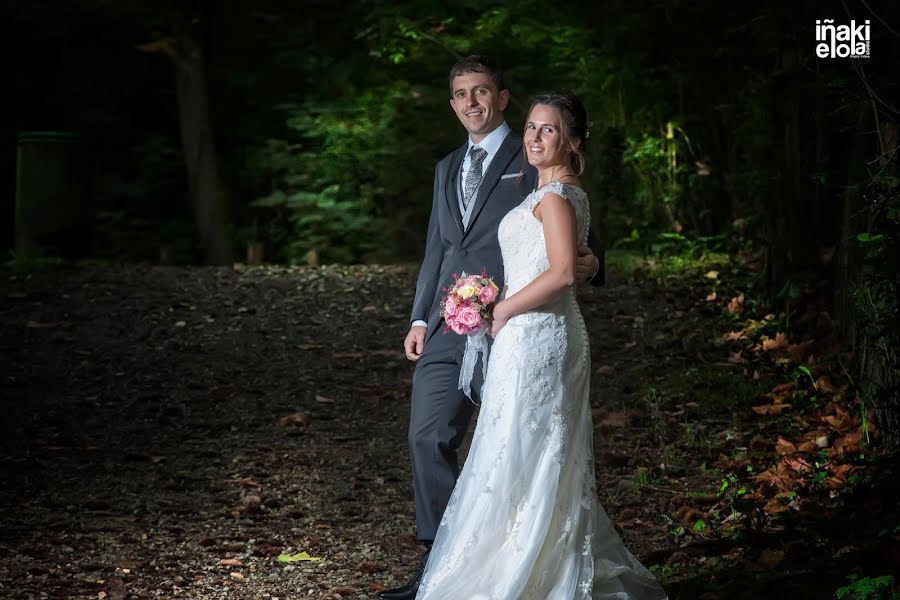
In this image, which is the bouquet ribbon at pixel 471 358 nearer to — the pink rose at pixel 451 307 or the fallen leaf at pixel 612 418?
the pink rose at pixel 451 307

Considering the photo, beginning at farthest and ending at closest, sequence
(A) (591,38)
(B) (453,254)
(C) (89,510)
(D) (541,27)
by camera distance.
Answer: (D) (541,27), (A) (591,38), (C) (89,510), (B) (453,254)

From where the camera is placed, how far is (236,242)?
52.3 ft

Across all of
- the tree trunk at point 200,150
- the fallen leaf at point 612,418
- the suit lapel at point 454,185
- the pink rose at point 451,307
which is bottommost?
the fallen leaf at point 612,418

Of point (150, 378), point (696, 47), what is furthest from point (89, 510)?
point (696, 47)

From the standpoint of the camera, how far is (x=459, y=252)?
4754mm

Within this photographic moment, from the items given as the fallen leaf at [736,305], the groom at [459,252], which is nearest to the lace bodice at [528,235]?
the groom at [459,252]

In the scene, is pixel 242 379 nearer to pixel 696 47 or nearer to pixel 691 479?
pixel 691 479

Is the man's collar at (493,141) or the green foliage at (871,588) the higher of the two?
the man's collar at (493,141)

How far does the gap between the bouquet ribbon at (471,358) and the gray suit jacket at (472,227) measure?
0.81ft

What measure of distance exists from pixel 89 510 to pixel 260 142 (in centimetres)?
1051

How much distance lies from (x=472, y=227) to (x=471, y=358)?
535mm

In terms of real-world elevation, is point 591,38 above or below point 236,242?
above

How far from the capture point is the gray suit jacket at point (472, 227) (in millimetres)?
4691

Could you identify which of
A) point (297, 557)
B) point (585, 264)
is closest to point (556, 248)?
point (585, 264)
